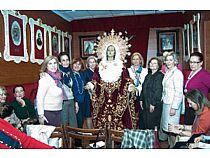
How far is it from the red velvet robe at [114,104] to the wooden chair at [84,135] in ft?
0.18

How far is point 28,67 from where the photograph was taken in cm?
115

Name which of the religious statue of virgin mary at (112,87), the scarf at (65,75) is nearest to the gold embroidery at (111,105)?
the religious statue of virgin mary at (112,87)

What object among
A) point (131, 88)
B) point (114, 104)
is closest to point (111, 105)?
point (114, 104)

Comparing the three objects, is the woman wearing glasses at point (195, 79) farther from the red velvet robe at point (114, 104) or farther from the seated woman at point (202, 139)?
the red velvet robe at point (114, 104)

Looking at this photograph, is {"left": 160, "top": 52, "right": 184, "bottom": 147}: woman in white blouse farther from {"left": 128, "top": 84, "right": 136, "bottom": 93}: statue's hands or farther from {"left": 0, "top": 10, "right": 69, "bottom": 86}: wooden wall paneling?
{"left": 0, "top": 10, "right": 69, "bottom": 86}: wooden wall paneling

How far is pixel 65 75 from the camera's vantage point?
121cm

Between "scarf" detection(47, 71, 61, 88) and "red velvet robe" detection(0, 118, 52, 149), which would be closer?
"red velvet robe" detection(0, 118, 52, 149)

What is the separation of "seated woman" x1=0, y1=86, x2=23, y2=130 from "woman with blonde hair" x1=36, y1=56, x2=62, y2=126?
0.10m

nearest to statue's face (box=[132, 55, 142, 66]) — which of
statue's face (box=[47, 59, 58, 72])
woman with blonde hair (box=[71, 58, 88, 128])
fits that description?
woman with blonde hair (box=[71, 58, 88, 128])

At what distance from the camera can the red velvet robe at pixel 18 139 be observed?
96 centimetres

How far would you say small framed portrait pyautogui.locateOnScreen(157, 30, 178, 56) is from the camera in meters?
1.15

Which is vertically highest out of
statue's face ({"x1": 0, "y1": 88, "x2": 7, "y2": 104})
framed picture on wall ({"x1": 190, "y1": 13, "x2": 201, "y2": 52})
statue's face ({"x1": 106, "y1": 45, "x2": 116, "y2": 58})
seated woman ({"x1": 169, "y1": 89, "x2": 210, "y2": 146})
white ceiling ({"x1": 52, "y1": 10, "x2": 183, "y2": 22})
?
white ceiling ({"x1": 52, "y1": 10, "x2": 183, "y2": 22})

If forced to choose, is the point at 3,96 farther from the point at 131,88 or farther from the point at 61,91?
the point at 131,88
